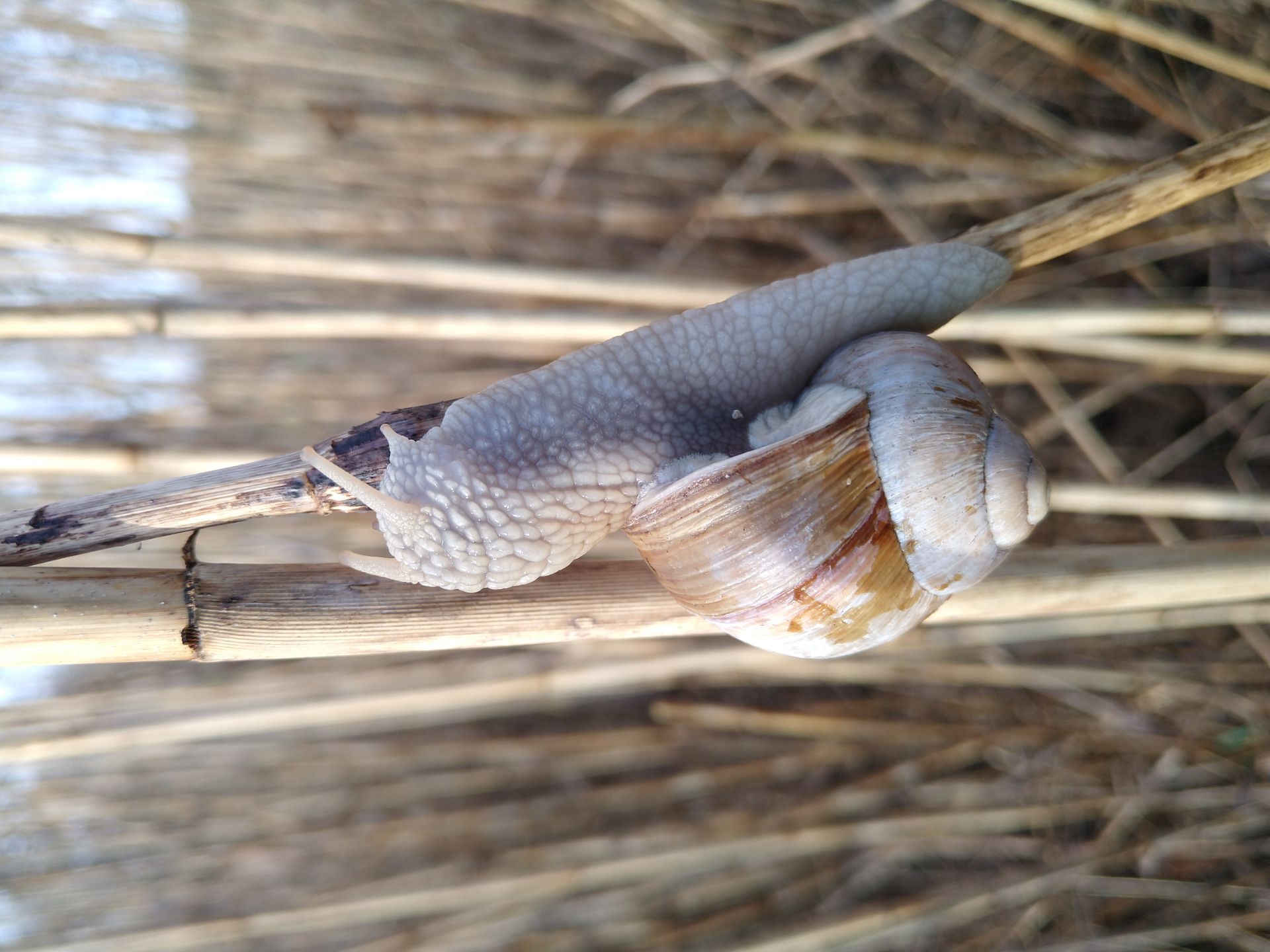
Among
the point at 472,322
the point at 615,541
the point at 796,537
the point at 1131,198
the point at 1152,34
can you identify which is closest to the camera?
the point at 796,537

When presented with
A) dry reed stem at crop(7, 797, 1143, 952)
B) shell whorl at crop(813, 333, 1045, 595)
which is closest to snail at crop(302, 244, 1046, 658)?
shell whorl at crop(813, 333, 1045, 595)

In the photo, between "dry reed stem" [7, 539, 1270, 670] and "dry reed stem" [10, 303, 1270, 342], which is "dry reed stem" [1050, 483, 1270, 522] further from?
"dry reed stem" [7, 539, 1270, 670]

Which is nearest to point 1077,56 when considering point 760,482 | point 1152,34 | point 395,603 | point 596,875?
point 1152,34

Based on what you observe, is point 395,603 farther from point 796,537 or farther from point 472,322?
point 472,322

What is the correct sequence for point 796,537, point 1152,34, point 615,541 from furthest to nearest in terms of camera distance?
point 615,541, point 1152,34, point 796,537

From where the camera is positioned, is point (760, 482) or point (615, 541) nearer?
point (760, 482)

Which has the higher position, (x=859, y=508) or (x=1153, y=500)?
(x=859, y=508)
